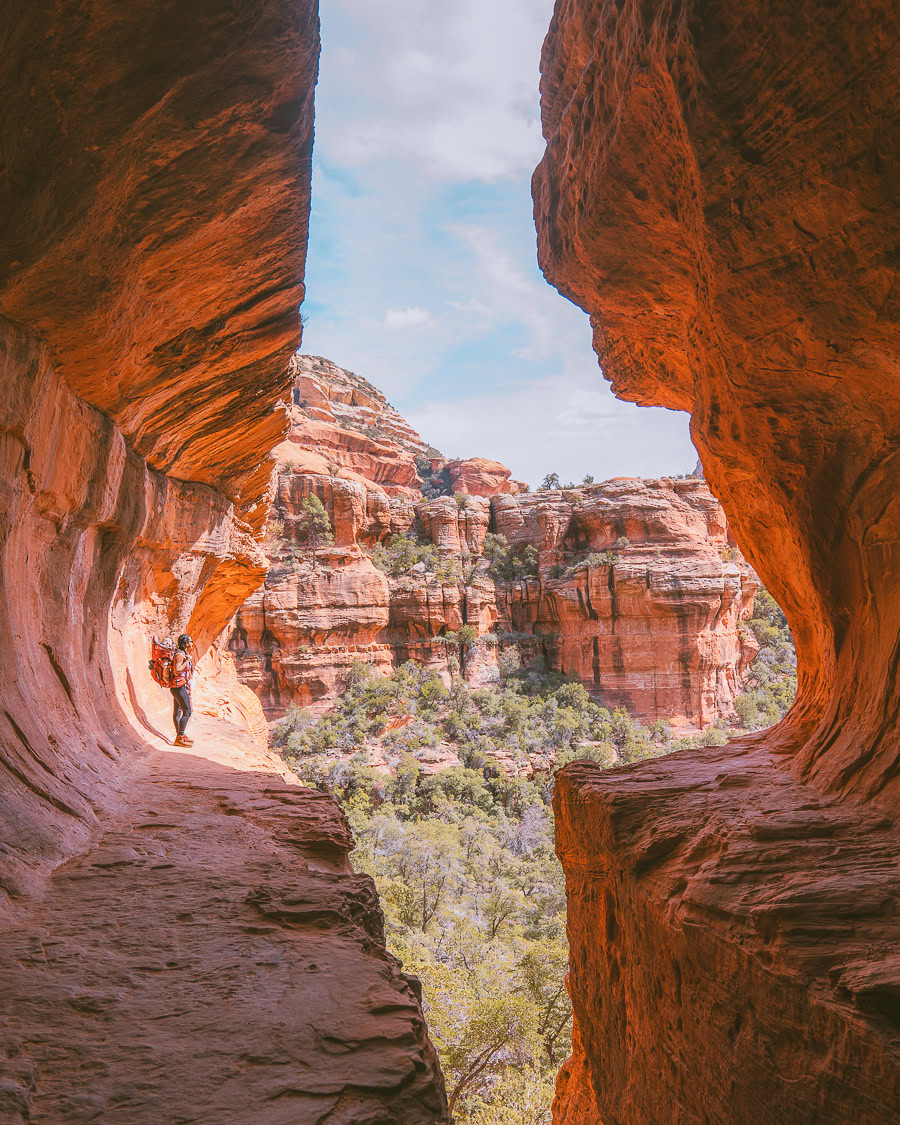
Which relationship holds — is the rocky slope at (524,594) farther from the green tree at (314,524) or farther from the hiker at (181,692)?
the hiker at (181,692)

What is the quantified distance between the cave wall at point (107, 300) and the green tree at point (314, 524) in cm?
Result: 2131

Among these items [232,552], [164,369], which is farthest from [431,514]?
[164,369]

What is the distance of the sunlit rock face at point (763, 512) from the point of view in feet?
9.37

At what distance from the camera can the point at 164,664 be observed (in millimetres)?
8219

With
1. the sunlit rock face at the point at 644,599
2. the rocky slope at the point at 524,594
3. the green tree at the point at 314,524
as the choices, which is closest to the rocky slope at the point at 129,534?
the rocky slope at the point at 524,594

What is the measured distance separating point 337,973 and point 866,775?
358 centimetres

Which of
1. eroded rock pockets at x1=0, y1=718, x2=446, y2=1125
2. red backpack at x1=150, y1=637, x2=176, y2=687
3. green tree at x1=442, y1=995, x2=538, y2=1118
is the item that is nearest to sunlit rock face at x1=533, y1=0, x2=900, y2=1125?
eroded rock pockets at x1=0, y1=718, x2=446, y2=1125

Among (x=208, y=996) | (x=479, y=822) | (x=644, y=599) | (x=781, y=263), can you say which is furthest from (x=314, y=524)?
(x=208, y=996)

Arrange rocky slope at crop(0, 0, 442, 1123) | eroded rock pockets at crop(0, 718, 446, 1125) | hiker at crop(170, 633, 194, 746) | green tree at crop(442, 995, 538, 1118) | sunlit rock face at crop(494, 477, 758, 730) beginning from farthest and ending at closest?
sunlit rock face at crop(494, 477, 758, 730), green tree at crop(442, 995, 538, 1118), hiker at crop(170, 633, 194, 746), rocky slope at crop(0, 0, 442, 1123), eroded rock pockets at crop(0, 718, 446, 1125)

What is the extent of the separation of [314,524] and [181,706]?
21.4 metres

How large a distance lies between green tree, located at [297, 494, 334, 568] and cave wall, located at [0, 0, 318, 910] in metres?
21.3

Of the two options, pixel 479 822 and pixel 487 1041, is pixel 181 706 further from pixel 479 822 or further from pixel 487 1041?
pixel 479 822

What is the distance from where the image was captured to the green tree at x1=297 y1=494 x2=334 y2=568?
29016mm

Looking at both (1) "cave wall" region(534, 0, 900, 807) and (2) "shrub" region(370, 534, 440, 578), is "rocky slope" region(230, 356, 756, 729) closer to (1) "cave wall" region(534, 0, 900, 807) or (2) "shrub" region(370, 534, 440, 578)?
(2) "shrub" region(370, 534, 440, 578)
